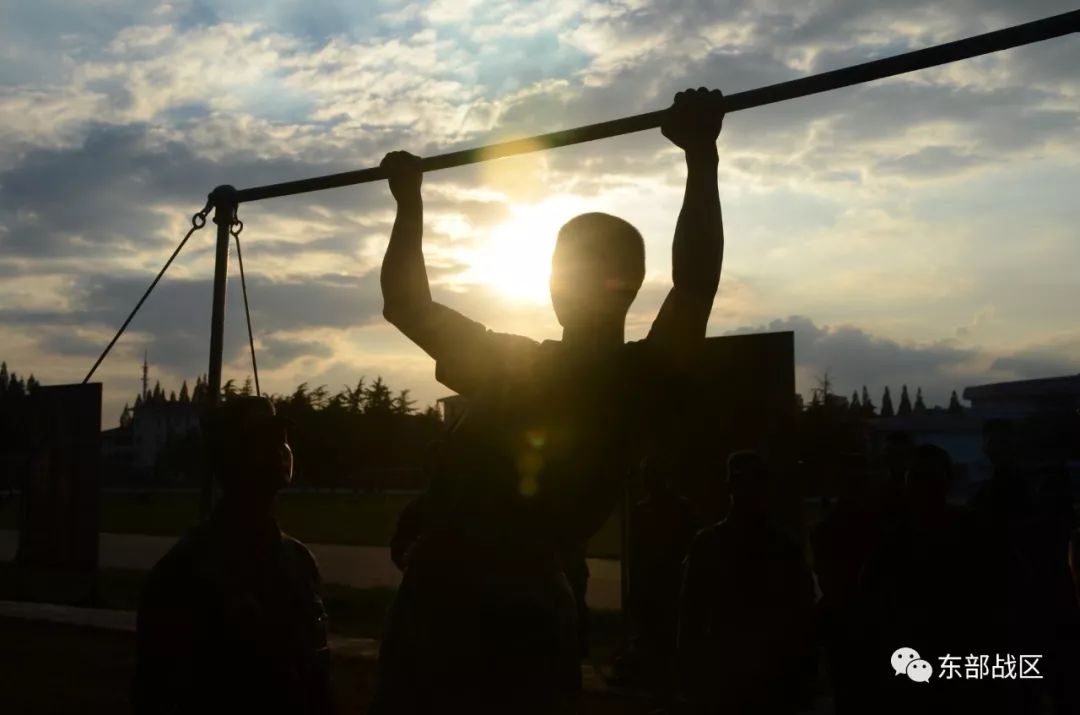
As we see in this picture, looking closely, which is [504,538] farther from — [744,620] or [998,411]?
[998,411]

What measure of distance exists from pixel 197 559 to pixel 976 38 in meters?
2.53

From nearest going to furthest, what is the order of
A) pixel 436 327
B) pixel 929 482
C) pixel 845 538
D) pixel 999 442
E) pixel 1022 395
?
pixel 436 327, pixel 929 482, pixel 845 538, pixel 999 442, pixel 1022 395

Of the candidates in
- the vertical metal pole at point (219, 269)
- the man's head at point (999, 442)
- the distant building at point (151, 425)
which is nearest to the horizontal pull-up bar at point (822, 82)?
the vertical metal pole at point (219, 269)

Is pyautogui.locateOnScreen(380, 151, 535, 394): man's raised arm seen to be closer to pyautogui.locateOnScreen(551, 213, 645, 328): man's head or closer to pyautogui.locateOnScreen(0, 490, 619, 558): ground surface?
pyautogui.locateOnScreen(551, 213, 645, 328): man's head

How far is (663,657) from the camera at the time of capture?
837 centimetres

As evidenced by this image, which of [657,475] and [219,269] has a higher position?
[219,269]

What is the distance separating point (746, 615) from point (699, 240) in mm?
3707

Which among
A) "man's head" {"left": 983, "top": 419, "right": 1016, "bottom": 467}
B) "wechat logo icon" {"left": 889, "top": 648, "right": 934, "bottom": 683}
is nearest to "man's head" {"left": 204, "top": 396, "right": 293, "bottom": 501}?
"wechat logo icon" {"left": 889, "top": 648, "right": 934, "bottom": 683}

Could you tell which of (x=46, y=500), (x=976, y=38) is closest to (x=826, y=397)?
(x=46, y=500)

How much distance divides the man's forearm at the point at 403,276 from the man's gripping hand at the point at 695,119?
2.21 feet

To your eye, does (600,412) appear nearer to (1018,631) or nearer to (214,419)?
(214,419)

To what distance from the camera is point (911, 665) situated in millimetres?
5117

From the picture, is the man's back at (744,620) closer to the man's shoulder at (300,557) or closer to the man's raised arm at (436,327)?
the man's shoulder at (300,557)

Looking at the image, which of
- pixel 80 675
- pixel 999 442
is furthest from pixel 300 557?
pixel 80 675
